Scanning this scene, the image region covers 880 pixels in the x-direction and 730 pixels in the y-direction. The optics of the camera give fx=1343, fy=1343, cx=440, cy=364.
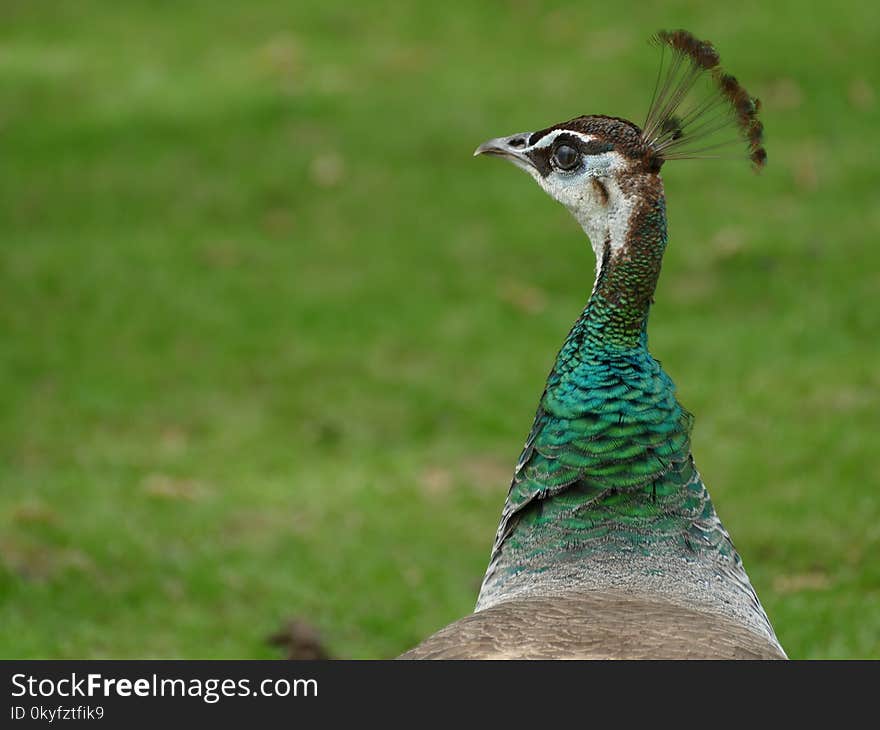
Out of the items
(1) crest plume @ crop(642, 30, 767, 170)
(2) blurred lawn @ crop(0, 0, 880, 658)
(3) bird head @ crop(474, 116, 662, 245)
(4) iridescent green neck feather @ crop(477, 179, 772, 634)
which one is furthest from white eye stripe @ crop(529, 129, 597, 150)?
(2) blurred lawn @ crop(0, 0, 880, 658)

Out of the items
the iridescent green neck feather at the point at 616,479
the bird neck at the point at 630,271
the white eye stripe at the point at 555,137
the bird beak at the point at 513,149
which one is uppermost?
the bird beak at the point at 513,149

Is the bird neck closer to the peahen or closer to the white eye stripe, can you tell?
the peahen

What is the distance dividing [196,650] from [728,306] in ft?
17.5

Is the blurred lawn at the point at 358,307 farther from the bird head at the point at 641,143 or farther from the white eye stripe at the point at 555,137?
the white eye stripe at the point at 555,137

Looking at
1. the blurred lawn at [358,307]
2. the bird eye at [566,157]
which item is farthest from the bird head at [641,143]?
the blurred lawn at [358,307]

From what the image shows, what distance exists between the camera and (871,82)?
1227cm

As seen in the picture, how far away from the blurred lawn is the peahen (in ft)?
6.44

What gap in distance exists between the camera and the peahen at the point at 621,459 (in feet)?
12.2

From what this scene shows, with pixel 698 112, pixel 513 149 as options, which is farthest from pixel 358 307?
pixel 698 112

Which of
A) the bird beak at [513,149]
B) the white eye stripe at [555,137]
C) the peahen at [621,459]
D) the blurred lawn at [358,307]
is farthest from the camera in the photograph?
the blurred lawn at [358,307]

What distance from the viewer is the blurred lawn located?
6500 mm

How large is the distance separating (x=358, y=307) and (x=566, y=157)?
18.6 feet

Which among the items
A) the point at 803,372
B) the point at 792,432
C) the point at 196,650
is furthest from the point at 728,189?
the point at 196,650

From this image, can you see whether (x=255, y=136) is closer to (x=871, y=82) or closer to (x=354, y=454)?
(x=354, y=454)
